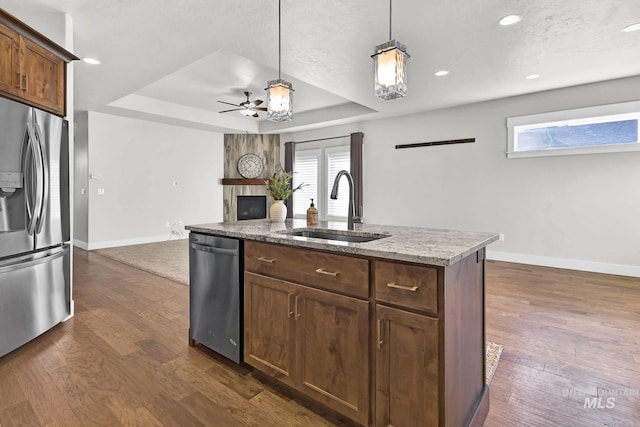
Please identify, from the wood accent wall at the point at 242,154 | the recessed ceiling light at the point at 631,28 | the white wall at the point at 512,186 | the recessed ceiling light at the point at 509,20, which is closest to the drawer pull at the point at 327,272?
the recessed ceiling light at the point at 509,20

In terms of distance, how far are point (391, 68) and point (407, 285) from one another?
1122 mm

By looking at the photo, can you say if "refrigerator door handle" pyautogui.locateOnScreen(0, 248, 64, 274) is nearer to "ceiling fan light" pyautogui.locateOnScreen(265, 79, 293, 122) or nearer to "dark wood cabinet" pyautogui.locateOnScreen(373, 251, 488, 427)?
"ceiling fan light" pyautogui.locateOnScreen(265, 79, 293, 122)

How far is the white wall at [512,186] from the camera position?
440 cm

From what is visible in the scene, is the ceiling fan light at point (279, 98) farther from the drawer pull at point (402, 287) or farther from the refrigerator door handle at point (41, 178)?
the refrigerator door handle at point (41, 178)

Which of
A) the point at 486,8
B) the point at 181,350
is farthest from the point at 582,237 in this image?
the point at 181,350

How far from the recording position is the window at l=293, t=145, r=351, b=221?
729cm

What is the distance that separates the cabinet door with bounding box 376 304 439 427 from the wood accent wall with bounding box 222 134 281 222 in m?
7.13

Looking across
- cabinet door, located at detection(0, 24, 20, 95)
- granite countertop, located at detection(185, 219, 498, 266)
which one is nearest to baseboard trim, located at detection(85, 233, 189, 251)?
cabinet door, located at detection(0, 24, 20, 95)

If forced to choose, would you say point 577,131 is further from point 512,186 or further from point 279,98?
point 279,98

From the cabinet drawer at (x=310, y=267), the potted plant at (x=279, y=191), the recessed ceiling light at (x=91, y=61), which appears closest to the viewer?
the cabinet drawer at (x=310, y=267)

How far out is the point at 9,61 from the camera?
2209 millimetres

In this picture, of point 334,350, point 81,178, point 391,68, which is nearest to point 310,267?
point 334,350

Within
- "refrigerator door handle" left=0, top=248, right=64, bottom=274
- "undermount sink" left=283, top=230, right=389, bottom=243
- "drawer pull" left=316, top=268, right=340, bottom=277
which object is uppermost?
"undermount sink" left=283, top=230, right=389, bottom=243

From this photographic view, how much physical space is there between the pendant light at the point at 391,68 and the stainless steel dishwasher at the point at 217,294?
1.20 m
